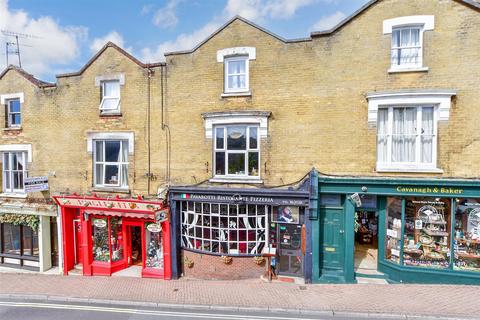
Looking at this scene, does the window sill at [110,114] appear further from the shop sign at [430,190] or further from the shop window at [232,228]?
the shop sign at [430,190]

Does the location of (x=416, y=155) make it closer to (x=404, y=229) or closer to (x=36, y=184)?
(x=404, y=229)

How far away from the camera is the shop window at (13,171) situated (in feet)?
39.0

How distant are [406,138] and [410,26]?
353 cm

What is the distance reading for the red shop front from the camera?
985 centimetres

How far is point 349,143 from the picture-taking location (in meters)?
8.64

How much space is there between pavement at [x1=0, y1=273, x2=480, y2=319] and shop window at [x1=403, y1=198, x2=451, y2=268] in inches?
32.0

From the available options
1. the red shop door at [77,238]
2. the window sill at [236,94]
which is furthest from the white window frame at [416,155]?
the red shop door at [77,238]

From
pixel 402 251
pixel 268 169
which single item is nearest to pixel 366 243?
pixel 402 251

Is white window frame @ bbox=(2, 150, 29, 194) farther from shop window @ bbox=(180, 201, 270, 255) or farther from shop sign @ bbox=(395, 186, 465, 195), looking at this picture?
shop sign @ bbox=(395, 186, 465, 195)

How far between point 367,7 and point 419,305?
9.12 meters

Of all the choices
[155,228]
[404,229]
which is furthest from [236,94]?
[404,229]

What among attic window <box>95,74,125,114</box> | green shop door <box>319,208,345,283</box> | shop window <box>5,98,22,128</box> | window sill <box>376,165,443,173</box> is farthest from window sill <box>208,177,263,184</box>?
shop window <box>5,98,22,128</box>

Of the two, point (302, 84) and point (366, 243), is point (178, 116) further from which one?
point (366, 243)

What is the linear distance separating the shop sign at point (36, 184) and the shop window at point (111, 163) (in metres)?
2.41
